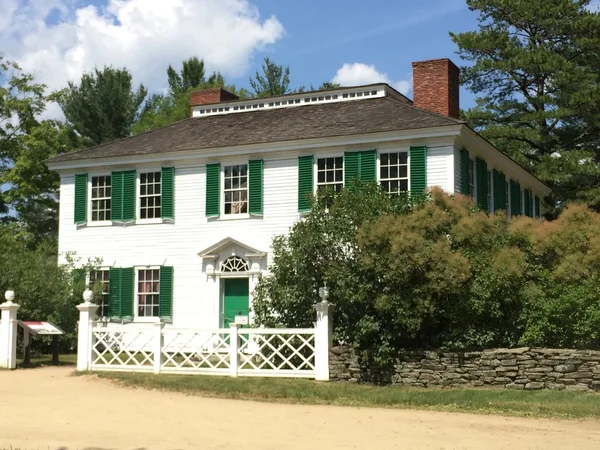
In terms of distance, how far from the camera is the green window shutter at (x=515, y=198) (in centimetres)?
2727

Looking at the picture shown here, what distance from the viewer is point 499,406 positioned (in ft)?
45.7

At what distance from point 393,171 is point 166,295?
7.41 m

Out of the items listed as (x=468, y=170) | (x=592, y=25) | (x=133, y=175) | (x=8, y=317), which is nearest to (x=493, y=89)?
(x=592, y=25)

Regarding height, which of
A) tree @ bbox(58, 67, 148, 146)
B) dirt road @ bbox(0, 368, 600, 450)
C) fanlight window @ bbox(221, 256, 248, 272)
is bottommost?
dirt road @ bbox(0, 368, 600, 450)

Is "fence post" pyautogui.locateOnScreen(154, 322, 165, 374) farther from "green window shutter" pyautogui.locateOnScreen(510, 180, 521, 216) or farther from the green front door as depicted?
"green window shutter" pyautogui.locateOnScreen(510, 180, 521, 216)

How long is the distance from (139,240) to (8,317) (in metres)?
5.63

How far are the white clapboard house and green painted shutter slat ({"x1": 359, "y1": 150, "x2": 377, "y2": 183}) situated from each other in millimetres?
26

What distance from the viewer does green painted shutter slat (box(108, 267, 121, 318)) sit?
2446cm

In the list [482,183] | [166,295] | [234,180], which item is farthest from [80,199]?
[482,183]

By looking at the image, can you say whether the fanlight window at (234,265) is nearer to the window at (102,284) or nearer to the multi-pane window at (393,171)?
the window at (102,284)

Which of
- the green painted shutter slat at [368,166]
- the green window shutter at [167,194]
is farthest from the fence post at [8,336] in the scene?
the green painted shutter slat at [368,166]

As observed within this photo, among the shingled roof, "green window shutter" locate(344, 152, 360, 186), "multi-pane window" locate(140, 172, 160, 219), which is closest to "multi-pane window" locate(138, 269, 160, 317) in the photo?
"multi-pane window" locate(140, 172, 160, 219)

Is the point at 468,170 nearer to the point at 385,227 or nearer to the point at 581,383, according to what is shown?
the point at 385,227

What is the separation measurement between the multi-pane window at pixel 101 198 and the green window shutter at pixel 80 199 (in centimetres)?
26
